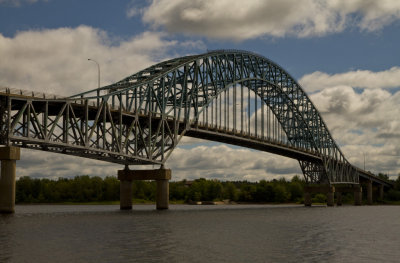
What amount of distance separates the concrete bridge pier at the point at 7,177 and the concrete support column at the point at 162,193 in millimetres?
30981

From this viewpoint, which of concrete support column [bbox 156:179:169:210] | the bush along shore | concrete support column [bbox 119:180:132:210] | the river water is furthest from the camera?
the bush along shore

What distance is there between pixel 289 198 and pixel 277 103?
55.6 meters

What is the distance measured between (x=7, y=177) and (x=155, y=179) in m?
31.1

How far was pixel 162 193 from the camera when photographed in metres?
91.1

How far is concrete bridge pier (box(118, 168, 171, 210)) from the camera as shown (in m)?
89.8

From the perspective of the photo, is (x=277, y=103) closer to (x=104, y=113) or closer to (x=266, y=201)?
(x=266, y=201)

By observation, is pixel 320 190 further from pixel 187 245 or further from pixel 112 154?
pixel 187 245

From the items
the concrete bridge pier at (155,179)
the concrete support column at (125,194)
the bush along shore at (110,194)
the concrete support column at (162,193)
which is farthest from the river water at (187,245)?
the bush along shore at (110,194)

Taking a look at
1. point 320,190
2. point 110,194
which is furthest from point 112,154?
point 110,194

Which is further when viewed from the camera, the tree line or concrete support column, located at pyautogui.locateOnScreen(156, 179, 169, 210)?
the tree line

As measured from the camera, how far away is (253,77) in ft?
411

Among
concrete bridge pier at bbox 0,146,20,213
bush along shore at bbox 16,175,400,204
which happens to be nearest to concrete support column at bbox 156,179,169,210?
concrete bridge pier at bbox 0,146,20,213

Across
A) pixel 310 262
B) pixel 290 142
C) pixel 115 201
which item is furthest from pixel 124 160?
pixel 115 201

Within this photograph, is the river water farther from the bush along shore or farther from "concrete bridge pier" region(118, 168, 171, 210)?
the bush along shore
